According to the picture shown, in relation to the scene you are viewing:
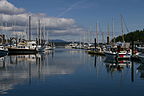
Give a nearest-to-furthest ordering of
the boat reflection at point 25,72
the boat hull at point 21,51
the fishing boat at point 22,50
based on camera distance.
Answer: the boat reflection at point 25,72, the boat hull at point 21,51, the fishing boat at point 22,50

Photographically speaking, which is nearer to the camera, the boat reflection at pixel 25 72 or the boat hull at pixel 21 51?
the boat reflection at pixel 25 72

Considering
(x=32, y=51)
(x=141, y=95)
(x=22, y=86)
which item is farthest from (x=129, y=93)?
(x=32, y=51)

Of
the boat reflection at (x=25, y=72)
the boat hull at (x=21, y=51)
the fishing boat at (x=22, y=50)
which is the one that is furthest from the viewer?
the fishing boat at (x=22, y=50)

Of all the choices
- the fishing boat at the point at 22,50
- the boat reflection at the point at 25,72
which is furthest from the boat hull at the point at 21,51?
the boat reflection at the point at 25,72

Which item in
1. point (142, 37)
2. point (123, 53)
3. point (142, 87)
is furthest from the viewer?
point (142, 37)

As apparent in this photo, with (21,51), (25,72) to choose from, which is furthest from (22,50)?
(25,72)

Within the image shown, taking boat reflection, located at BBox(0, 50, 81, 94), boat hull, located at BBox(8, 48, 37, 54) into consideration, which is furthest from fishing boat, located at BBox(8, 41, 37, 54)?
boat reflection, located at BBox(0, 50, 81, 94)

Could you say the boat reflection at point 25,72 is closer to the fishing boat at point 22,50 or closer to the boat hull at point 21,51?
the boat hull at point 21,51

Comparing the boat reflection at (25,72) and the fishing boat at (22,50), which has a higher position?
the fishing boat at (22,50)

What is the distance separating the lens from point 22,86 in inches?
963

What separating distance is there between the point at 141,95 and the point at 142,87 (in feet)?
13.5

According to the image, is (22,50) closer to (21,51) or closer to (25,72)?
(21,51)

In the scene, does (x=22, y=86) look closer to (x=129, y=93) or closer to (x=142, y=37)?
(x=129, y=93)

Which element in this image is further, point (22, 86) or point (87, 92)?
point (22, 86)
